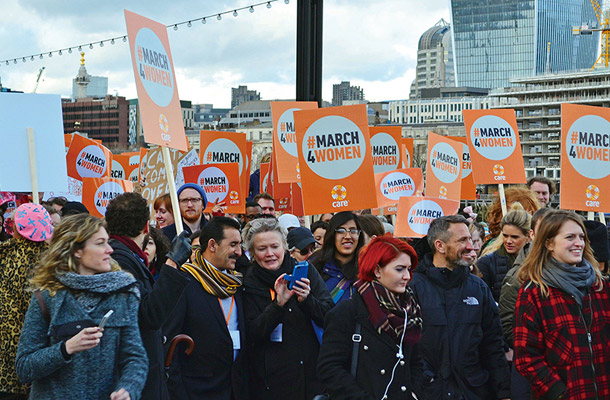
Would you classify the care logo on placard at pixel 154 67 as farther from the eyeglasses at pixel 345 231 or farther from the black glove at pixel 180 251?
the black glove at pixel 180 251

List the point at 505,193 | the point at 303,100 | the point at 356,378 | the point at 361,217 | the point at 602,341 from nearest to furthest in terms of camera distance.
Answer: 1. the point at 356,378
2. the point at 602,341
3. the point at 361,217
4. the point at 505,193
5. the point at 303,100

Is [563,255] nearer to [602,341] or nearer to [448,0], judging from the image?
[602,341]

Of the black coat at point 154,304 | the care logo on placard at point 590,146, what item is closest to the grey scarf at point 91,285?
the black coat at point 154,304

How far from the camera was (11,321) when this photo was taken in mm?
5152

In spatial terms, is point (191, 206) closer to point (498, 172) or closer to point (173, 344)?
point (173, 344)

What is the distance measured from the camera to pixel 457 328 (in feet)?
17.4

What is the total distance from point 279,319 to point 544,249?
147cm

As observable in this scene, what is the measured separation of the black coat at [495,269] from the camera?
6.96m

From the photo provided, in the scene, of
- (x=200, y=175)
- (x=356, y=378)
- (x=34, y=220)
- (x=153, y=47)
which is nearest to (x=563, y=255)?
(x=356, y=378)

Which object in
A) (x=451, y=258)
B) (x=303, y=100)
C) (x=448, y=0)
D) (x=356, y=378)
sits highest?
(x=448, y=0)

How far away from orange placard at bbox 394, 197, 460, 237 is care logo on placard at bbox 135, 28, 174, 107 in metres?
2.25

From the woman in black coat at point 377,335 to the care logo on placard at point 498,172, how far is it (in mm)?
6084

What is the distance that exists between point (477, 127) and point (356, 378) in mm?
6503

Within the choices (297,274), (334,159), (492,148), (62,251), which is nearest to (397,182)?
(492,148)
